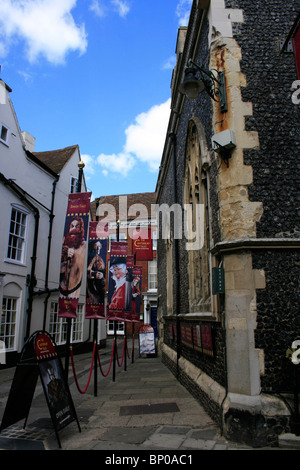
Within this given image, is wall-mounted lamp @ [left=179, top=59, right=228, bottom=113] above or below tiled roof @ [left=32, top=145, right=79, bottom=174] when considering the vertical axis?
below

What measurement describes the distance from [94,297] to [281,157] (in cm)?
532

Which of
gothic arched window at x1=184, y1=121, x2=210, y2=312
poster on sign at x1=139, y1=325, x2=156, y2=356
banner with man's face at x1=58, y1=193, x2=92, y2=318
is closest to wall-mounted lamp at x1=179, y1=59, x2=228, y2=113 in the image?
gothic arched window at x1=184, y1=121, x2=210, y2=312

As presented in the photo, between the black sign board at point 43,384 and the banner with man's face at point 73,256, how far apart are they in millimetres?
1541

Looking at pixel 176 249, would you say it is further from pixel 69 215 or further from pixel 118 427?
pixel 118 427

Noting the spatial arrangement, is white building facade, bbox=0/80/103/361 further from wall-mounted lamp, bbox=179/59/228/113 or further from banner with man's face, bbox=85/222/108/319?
wall-mounted lamp, bbox=179/59/228/113

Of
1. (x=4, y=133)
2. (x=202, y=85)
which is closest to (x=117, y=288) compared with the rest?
(x=202, y=85)

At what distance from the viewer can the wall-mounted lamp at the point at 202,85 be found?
17.7 ft

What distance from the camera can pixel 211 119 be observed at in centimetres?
618

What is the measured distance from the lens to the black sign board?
14.6ft

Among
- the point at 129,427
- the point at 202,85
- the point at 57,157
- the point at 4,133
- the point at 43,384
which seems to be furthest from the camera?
the point at 57,157

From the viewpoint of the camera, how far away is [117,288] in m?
10.5

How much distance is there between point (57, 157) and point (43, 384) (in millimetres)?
A: 16312

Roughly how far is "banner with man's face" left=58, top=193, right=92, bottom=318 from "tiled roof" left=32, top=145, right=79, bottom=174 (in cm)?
1053

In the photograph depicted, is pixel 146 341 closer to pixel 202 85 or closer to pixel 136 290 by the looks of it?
pixel 136 290
